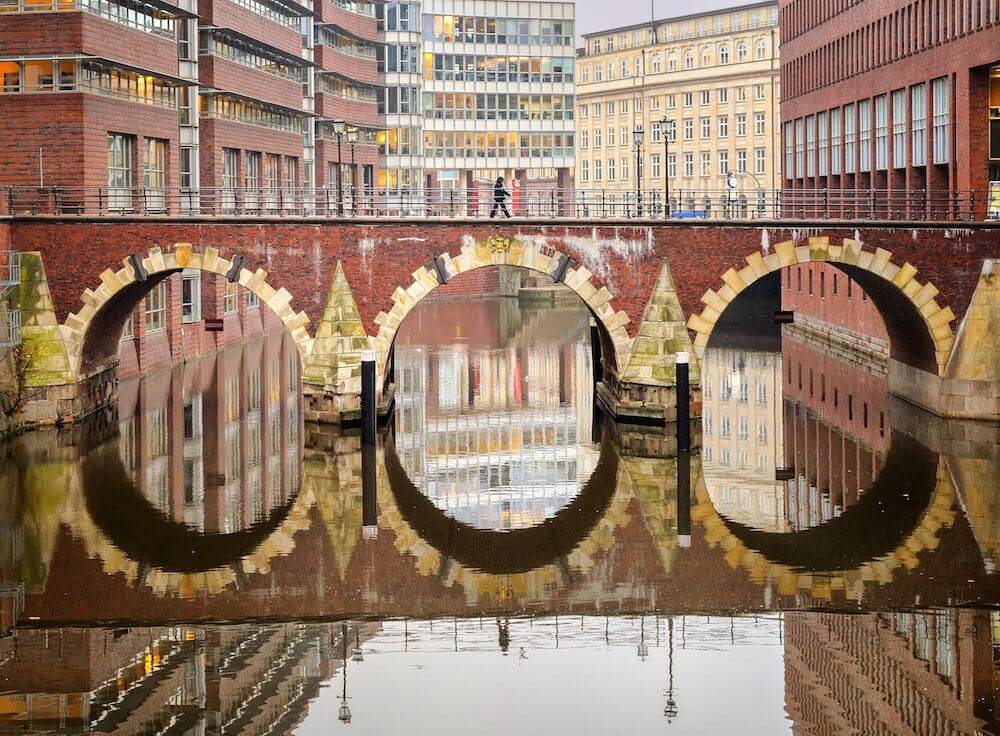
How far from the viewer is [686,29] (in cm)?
16488

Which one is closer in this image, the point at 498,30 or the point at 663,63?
the point at 498,30

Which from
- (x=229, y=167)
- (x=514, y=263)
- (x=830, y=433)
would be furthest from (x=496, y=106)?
(x=830, y=433)

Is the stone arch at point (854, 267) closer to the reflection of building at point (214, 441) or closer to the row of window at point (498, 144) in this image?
the reflection of building at point (214, 441)

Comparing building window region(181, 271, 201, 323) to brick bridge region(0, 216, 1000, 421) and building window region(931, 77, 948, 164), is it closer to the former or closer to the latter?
brick bridge region(0, 216, 1000, 421)

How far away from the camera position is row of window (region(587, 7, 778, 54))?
6166 inches

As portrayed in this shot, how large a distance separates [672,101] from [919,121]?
9676 centimetres

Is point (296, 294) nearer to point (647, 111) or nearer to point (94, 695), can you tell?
point (94, 695)

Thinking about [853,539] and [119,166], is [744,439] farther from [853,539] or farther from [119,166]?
[119,166]

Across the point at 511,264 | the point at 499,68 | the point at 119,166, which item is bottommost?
the point at 511,264

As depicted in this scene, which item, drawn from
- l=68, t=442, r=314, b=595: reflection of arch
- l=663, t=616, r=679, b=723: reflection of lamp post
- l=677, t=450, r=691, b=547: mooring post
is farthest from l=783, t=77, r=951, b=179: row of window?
l=663, t=616, r=679, b=723: reflection of lamp post

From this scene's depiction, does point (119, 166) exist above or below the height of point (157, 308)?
above

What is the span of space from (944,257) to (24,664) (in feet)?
115

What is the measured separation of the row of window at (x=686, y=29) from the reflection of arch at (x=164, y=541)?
4758 inches

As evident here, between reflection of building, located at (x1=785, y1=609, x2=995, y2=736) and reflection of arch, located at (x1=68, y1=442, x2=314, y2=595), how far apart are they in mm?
11695
